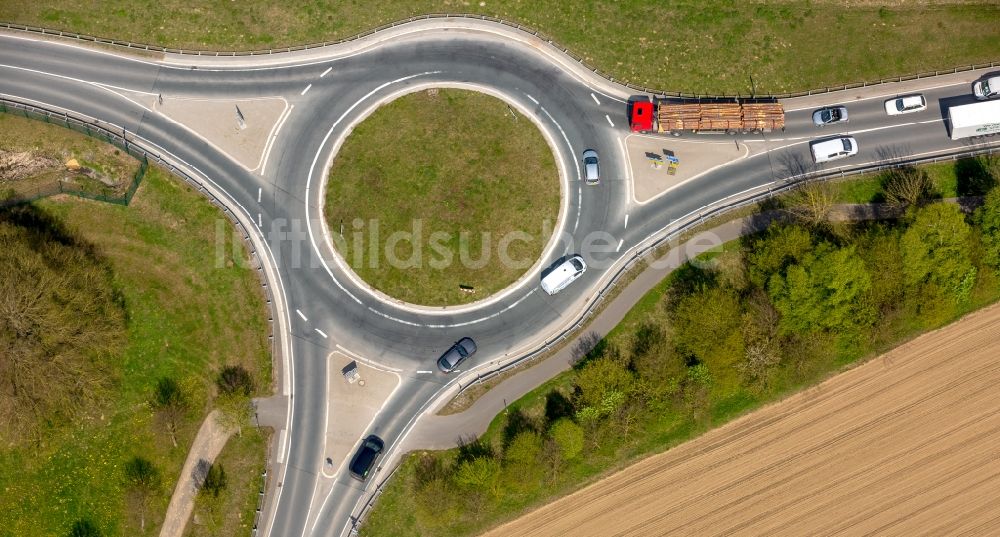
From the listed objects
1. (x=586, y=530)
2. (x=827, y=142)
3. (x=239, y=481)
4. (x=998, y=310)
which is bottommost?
(x=586, y=530)

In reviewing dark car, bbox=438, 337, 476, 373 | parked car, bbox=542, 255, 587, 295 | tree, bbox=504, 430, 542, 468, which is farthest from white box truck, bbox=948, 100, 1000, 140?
dark car, bbox=438, 337, 476, 373

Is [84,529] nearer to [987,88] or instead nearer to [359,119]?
[359,119]

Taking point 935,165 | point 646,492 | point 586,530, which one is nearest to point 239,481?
point 586,530

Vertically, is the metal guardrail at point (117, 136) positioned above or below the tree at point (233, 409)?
above

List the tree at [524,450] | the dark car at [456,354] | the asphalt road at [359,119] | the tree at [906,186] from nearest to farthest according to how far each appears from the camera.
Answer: the tree at [524,450]
the dark car at [456,354]
the asphalt road at [359,119]
the tree at [906,186]

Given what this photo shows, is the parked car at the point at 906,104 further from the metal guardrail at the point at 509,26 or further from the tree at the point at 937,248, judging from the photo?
the tree at the point at 937,248

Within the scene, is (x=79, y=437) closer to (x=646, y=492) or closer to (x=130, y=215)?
(x=130, y=215)

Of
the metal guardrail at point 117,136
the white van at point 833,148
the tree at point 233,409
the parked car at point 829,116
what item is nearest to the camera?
the tree at point 233,409

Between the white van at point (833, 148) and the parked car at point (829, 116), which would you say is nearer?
the white van at point (833, 148)

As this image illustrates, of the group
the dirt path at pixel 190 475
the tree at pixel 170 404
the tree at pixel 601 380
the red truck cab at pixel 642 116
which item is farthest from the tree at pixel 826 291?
the tree at pixel 170 404
